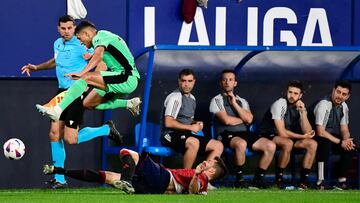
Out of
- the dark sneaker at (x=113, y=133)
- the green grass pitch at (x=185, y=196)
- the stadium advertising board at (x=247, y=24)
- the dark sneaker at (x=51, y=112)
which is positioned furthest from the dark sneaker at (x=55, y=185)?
the stadium advertising board at (x=247, y=24)

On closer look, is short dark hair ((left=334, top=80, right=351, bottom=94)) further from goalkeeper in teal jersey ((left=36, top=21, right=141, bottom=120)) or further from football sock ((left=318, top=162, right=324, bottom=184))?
goalkeeper in teal jersey ((left=36, top=21, right=141, bottom=120))

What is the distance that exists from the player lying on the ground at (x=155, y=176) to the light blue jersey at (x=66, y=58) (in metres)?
2.55

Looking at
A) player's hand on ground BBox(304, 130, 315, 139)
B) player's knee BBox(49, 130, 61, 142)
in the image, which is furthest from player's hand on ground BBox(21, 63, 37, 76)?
player's hand on ground BBox(304, 130, 315, 139)

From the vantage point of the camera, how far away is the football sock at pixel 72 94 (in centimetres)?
1647

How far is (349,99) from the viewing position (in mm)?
19391

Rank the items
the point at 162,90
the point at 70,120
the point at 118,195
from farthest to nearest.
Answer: the point at 162,90 < the point at 70,120 < the point at 118,195

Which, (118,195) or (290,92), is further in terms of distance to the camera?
(290,92)

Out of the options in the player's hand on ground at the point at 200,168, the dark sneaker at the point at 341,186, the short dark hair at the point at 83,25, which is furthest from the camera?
the dark sneaker at the point at 341,186

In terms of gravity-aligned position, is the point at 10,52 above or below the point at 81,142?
above

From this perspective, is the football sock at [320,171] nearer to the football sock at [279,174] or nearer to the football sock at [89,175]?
the football sock at [279,174]

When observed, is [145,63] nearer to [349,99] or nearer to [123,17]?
[123,17]

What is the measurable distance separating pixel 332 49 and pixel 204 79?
1903 mm

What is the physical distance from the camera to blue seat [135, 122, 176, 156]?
17906mm

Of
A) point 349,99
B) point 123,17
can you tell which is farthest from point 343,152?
point 123,17
